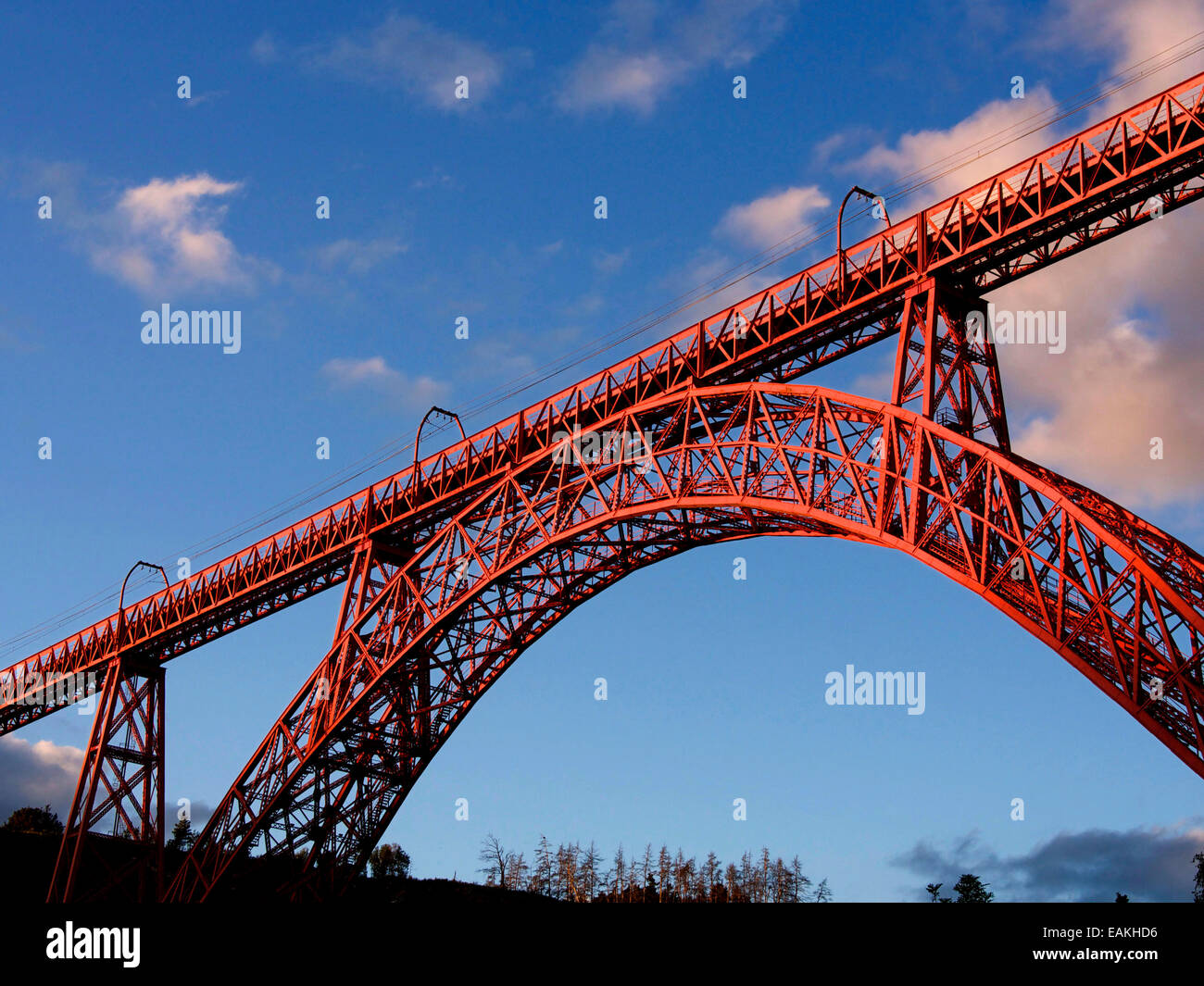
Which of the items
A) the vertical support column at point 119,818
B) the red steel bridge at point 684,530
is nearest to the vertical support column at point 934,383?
the red steel bridge at point 684,530

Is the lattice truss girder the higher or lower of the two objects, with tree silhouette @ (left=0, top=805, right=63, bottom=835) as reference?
higher

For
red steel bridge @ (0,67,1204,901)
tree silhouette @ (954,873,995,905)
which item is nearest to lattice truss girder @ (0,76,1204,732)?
red steel bridge @ (0,67,1204,901)

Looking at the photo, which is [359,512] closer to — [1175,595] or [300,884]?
[300,884]

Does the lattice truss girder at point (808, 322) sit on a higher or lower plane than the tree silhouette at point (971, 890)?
higher

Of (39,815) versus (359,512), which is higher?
(359,512)

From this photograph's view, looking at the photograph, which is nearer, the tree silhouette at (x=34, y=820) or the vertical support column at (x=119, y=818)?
the vertical support column at (x=119, y=818)

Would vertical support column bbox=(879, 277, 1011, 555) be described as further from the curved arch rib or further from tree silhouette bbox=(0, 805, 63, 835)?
tree silhouette bbox=(0, 805, 63, 835)

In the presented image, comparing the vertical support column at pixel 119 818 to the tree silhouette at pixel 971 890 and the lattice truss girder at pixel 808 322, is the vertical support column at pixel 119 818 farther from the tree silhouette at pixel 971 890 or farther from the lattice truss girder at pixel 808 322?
the tree silhouette at pixel 971 890
